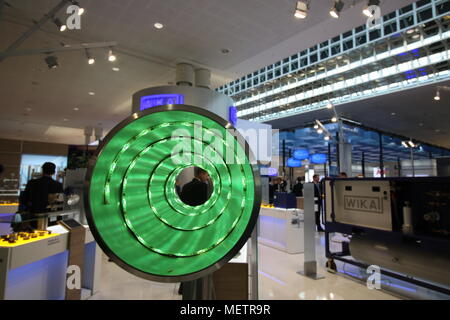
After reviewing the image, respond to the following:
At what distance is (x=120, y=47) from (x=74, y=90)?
382cm

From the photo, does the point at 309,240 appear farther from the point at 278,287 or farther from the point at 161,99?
the point at 161,99

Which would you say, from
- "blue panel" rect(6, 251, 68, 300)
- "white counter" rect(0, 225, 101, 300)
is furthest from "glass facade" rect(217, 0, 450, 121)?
"blue panel" rect(6, 251, 68, 300)

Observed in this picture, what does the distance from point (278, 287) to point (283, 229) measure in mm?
2650

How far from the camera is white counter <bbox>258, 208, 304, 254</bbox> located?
5.77m

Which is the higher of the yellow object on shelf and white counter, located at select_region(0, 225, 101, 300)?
the yellow object on shelf

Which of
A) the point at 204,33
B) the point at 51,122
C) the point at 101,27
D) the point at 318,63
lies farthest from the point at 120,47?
the point at 51,122

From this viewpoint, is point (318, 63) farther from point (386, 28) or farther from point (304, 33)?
point (304, 33)

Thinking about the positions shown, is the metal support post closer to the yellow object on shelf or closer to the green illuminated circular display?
the yellow object on shelf

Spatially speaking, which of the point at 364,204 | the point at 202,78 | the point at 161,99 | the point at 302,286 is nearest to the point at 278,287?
the point at 302,286

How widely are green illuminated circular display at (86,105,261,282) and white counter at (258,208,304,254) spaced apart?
219 inches

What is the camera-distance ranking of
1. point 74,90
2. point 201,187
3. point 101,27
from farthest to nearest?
1. point 74,90
2. point 101,27
3. point 201,187

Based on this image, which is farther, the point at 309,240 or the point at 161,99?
Result: the point at 161,99

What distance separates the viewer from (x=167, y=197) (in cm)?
63

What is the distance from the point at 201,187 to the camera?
126 cm
